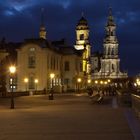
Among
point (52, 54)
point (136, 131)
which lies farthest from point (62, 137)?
point (52, 54)

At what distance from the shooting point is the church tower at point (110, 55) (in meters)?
177

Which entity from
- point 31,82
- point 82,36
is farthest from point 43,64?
point 82,36

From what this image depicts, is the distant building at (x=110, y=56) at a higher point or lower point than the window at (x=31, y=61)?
higher

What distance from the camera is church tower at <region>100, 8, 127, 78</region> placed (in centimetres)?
17662

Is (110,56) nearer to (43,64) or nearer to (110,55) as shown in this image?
(110,55)

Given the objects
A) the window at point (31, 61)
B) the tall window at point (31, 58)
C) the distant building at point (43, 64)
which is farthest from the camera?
the window at point (31, 61)

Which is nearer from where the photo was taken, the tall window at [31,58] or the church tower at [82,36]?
the tall window at [31,58]

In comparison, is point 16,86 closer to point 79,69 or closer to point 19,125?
point 79,69

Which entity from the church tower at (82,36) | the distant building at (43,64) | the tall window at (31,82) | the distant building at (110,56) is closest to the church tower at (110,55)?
the distant building at (110,56)

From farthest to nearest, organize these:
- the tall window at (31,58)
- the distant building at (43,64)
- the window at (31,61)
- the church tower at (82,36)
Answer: the church tower at (82,36)
the window at (31,61)
the tall window at (31,58)
the distant building at (43,64)

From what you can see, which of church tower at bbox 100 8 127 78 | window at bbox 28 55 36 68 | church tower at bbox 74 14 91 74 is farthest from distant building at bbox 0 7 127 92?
church tower at bbox 100 8 127 78

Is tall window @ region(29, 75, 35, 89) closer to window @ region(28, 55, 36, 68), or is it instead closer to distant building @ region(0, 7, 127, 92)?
distant building @ region(0, 7, 127, 92)

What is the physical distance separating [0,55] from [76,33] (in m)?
66.7

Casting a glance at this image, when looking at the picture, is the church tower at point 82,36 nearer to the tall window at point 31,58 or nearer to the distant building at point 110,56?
the distant building at point 110,56
